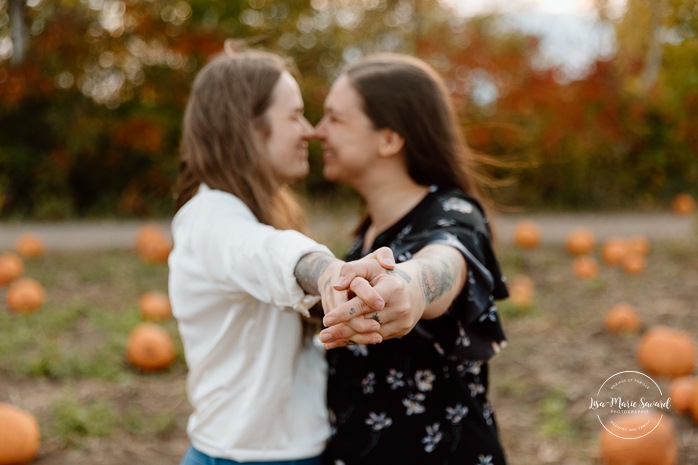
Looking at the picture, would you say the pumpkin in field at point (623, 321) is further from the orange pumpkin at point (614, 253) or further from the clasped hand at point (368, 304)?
the clasped hand at point (368, 304)

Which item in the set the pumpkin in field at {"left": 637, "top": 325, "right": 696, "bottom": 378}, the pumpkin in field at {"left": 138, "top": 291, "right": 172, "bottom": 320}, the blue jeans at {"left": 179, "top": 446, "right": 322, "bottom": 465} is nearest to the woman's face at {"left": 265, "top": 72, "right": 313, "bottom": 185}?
the blue jeans at {"left": 179, "top": 446, "right": 322, "bottom": 465}

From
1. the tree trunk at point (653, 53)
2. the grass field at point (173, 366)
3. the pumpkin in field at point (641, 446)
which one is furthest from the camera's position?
the tree trunk at point (653, 53)

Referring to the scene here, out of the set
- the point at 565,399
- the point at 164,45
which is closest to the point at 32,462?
the point at 565,399

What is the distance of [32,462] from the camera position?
335 centimetres

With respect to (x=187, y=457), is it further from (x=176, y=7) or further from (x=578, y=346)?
(x=176, y=7)

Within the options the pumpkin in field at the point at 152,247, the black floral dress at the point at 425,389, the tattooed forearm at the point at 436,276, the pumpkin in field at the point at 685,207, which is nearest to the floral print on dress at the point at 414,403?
the black floral dress at the point at 425,389

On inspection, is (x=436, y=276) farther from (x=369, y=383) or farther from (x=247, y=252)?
(x=369, y=383)

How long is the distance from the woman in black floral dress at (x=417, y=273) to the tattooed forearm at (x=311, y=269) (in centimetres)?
14

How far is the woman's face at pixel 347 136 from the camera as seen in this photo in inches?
90.3

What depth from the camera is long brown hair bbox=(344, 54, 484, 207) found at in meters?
2.26

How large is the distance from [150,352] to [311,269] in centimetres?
308

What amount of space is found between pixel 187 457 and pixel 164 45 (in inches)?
328

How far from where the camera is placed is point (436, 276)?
1.61 m

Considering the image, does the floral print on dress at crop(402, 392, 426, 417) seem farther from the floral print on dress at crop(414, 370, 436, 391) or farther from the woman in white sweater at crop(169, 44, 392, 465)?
the woman in white sweater at crop(169, 44, 392, 465)
